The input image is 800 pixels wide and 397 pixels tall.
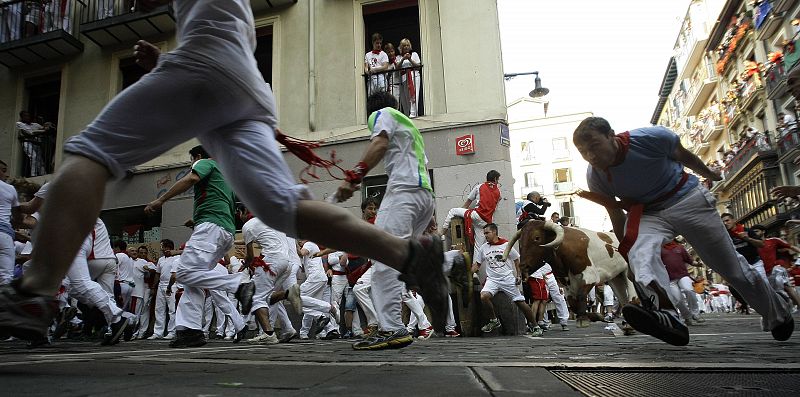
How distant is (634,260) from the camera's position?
4.00 m

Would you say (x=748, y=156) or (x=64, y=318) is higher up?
(x=748, y=156)

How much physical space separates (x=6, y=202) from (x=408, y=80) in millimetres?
9236

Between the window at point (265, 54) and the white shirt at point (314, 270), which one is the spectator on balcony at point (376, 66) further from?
the white shirt at point (314, 270)

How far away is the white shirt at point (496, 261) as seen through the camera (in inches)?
334

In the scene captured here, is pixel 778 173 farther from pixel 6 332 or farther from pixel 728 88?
pixel 6 332

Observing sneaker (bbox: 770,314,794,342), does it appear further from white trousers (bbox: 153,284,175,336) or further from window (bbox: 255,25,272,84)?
window (bbox: 255,25,272,84)

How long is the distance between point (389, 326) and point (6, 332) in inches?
112

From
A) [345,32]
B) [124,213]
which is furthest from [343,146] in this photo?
[124,213]

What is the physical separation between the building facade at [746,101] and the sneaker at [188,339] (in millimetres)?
21983

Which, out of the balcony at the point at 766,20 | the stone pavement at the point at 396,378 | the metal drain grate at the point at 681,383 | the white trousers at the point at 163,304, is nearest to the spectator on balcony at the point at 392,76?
the white trousers at the point at 163,304

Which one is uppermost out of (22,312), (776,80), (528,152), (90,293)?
(528,152)

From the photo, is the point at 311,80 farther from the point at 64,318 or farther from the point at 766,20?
the point at 766,20

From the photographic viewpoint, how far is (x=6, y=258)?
18.0 ft

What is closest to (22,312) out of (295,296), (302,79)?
(295,296)
